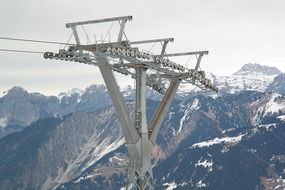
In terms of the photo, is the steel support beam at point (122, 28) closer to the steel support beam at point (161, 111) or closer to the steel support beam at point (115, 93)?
the steel support beam at point (115, 93)

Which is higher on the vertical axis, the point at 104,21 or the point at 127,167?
the point at 104,21

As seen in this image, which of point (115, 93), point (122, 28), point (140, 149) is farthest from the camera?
point (140, 149)

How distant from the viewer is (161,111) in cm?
6391

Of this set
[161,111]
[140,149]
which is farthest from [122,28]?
[161,111]

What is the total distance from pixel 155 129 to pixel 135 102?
515 cm

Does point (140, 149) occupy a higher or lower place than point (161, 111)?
lower

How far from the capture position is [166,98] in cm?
6500

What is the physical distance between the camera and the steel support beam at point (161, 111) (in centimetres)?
6166

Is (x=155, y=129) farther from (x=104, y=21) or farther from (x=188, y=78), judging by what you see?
(x=104, y=21)

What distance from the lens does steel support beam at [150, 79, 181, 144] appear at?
61662 mm

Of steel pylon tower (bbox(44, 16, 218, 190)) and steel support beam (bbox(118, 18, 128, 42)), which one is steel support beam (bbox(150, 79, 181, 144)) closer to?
steel pylon tower (bbox(44, 16, 218, 190))

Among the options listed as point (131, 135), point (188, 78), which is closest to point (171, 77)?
point (188, 78)

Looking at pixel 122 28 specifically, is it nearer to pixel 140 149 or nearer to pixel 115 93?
pixel 115 93

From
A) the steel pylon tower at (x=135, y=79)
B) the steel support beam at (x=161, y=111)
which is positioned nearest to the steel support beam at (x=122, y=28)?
the steel pylon tower at (x=135, y=79)
